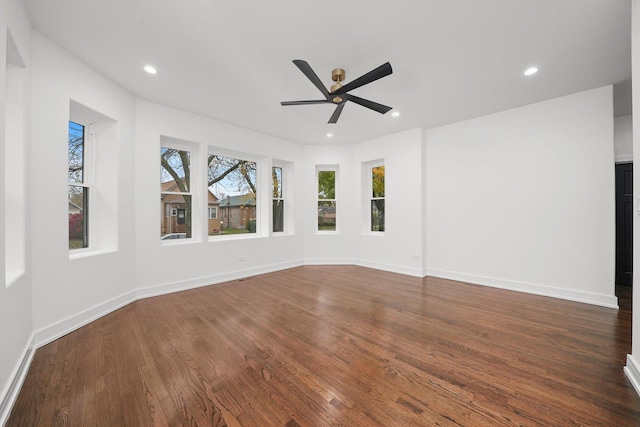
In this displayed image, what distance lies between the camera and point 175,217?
12.7 ft

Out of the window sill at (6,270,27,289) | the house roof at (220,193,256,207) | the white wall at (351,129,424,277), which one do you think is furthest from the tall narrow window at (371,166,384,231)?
the window sill at (6,270,27,289)

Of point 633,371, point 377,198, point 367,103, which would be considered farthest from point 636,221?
point 377,198

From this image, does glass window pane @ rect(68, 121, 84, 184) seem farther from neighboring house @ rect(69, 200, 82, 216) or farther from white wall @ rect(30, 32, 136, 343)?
neighboring house @ rect(69, 200, 82, 216)

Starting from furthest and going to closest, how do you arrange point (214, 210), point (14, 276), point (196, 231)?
point (214, 210) < point (196, 231) < point (14, 276)

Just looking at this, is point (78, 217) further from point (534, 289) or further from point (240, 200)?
point (534, 289)

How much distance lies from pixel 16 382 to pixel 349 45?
361 centimetres

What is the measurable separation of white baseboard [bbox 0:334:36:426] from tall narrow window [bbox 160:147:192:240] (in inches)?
72.8

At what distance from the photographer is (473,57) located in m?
2.47


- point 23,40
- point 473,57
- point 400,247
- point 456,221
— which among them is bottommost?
point 400,247

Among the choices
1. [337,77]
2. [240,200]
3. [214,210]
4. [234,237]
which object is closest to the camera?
[337,77]

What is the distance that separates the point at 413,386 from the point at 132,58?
386cm

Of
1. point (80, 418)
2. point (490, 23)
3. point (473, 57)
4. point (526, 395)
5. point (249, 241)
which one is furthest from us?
point (249, 241)

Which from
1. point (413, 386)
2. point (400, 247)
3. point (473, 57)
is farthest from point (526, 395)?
point (400, 247)

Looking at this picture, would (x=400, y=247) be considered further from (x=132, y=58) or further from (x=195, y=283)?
(x=132, y=58)
